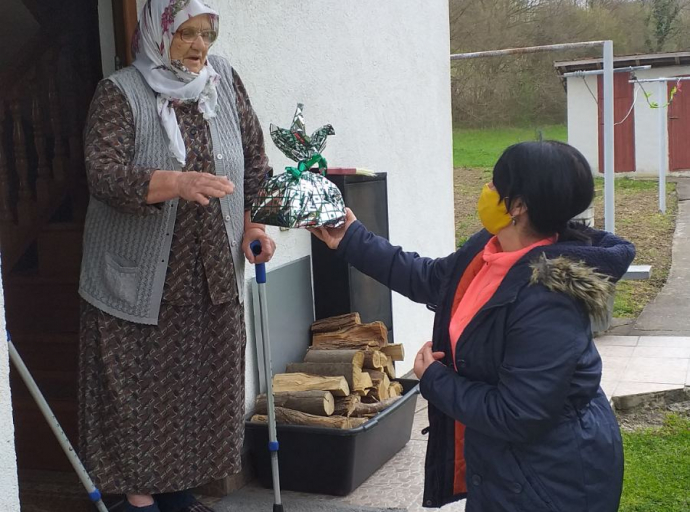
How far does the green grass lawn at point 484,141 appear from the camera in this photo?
21.7 metres

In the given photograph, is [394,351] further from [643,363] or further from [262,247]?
[643,363]

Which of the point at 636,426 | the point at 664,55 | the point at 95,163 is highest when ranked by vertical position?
the point at 664,55

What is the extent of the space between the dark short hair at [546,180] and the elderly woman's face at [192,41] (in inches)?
46.7

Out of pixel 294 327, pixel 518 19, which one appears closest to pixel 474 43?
pixel 518 19

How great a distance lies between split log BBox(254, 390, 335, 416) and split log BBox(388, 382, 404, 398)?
467mm

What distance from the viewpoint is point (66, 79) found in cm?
424

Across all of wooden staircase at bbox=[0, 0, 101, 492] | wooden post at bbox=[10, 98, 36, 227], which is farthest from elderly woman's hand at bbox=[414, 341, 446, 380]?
wooden post at bbox=[10, 98, 36, 227]

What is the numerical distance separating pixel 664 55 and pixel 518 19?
9.08 meters

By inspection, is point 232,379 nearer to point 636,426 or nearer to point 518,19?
point 636,426

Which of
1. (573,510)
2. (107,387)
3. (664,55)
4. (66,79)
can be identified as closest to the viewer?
(573,510)

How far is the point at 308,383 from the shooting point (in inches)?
150

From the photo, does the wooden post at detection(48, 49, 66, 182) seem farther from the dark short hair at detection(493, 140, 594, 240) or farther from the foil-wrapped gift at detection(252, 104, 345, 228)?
the dark short hair at detection(493, 140, 594, 240)

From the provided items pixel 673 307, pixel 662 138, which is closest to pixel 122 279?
pixel 673 307

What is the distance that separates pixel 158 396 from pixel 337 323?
4.86ft
